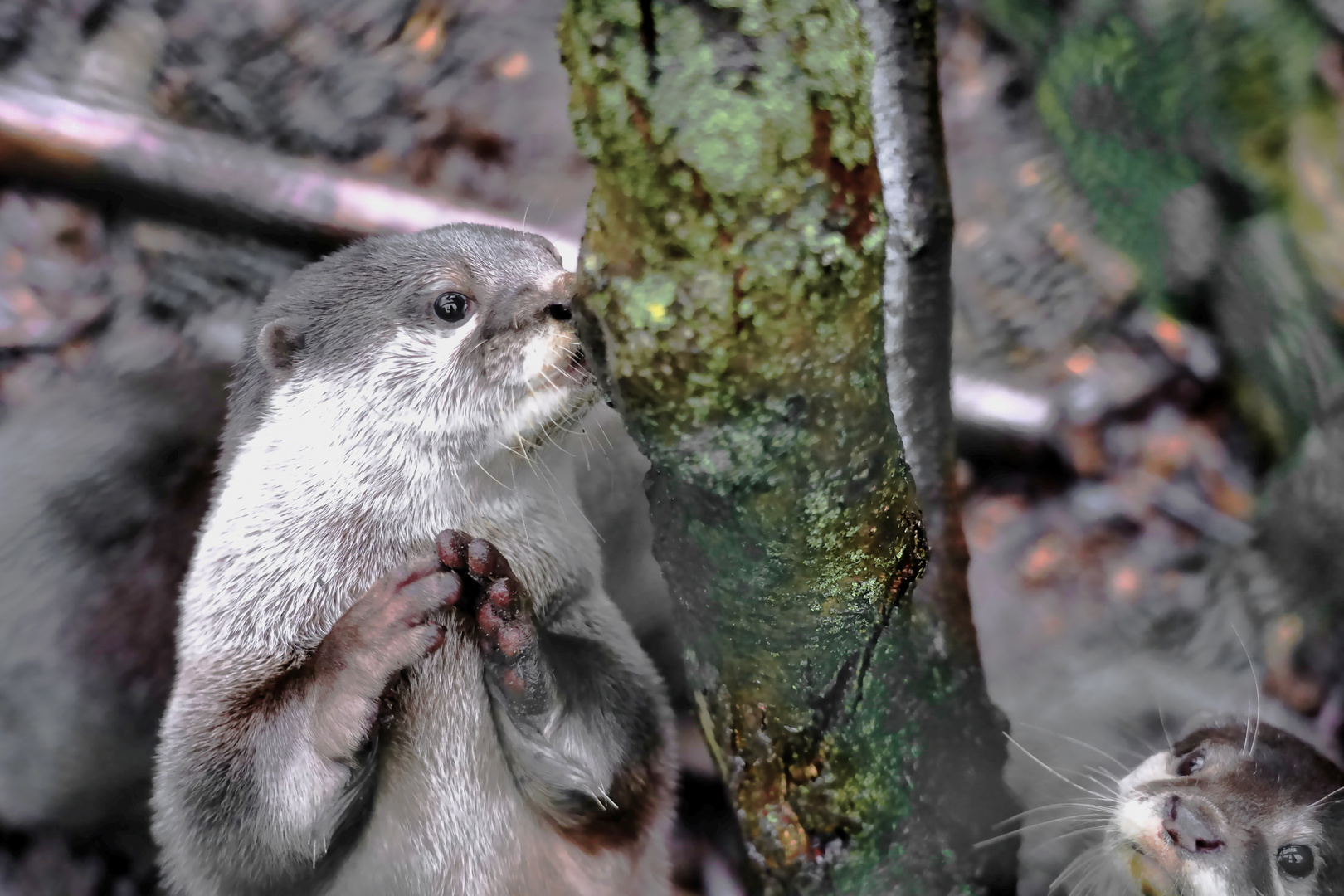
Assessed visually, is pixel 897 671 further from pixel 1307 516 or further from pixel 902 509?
pixel 1307 516

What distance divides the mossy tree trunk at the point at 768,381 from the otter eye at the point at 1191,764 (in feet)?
1.98

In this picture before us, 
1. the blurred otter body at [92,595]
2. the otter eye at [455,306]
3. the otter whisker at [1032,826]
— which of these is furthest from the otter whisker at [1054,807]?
the blurred otter body at [92,595]

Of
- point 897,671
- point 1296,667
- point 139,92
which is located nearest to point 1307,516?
point 1296,667

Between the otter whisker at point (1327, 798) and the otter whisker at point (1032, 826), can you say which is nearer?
the otter whisker at point (1032, 826)

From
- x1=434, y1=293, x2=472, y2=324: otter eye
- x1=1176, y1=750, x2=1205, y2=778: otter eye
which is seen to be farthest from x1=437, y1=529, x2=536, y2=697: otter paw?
x1=1176, y1=750, x2=1205, y2=778: otter eye

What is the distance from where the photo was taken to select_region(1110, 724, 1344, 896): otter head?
1.01 meters

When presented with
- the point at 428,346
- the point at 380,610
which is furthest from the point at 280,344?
the point at 380,610

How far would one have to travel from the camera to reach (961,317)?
51.1 inches

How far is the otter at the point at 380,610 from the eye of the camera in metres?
0.83

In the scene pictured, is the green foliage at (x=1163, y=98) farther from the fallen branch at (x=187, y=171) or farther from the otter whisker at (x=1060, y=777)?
the fallen branch at (x=187, y=171)

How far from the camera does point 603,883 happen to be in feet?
3.24

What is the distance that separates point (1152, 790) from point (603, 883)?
0.67m

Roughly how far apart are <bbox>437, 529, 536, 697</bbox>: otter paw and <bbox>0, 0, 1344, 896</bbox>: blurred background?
369mm

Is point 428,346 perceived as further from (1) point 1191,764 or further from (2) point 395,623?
(1) point 1191,764
